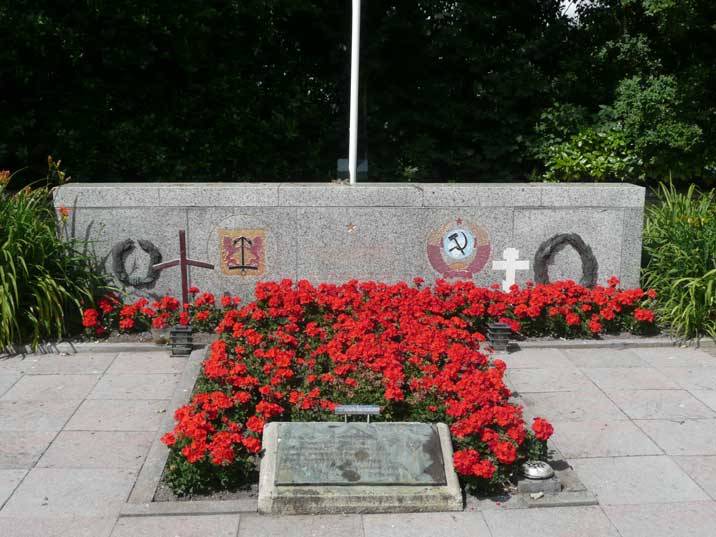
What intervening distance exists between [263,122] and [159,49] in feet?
5.96

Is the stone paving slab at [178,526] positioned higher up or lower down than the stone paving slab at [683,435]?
lower down

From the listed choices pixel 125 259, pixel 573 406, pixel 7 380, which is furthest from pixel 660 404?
pixel 7 380

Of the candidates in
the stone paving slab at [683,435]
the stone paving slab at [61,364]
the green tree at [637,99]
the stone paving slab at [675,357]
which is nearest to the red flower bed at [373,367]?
the stone paving slab at [675,357]

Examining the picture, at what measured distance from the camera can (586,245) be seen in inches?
348

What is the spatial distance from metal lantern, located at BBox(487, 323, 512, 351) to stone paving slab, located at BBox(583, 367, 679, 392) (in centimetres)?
80

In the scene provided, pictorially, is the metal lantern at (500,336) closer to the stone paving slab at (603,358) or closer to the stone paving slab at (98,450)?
the stone paving slab at (603,358)

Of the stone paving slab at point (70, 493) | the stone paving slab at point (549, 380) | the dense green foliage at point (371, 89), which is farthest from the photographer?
the dense green foliage at point (371, 89)

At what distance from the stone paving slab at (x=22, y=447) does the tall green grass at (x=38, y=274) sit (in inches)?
72.3

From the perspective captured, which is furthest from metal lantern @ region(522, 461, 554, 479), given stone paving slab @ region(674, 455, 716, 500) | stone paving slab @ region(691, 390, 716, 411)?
stone paving slab @ region(691, 390, 716, 411)

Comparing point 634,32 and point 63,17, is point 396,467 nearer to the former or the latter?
point 63,17

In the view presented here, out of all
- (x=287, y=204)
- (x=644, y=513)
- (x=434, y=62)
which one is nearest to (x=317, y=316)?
(x=287, y=204)

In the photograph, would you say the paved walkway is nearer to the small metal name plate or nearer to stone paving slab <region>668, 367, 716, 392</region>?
stone paving slab <region>668, 367, 716, 392</region>

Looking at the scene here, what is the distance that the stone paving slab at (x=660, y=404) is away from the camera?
21.6 feet

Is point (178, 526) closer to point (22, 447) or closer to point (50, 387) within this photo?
point (22, 447)
